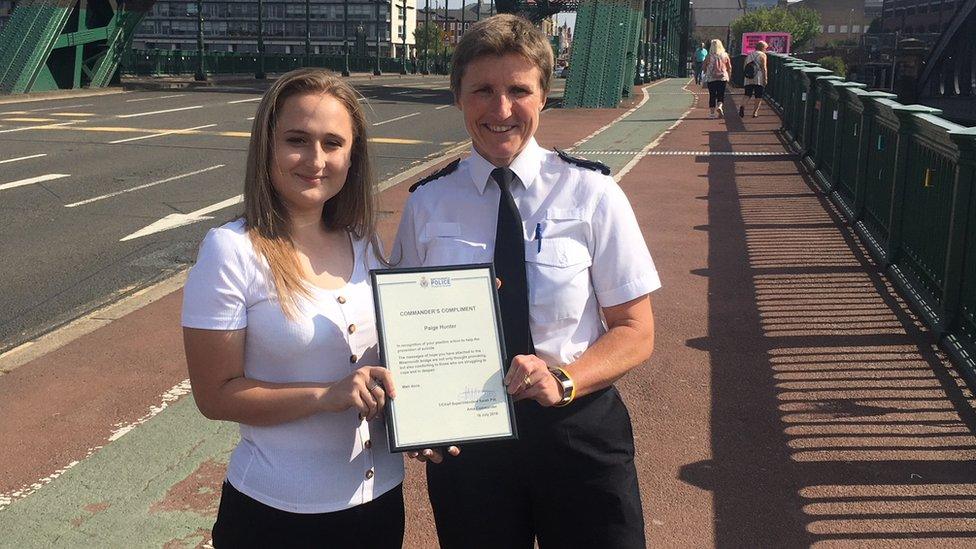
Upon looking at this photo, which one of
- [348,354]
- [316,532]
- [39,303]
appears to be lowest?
[39,303]

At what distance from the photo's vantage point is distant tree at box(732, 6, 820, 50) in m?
124

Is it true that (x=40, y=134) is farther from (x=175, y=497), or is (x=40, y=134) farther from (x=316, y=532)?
(x=316, y=532)

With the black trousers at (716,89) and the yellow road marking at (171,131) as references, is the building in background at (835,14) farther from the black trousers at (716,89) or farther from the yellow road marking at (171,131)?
the yellow road marking at (171,131)

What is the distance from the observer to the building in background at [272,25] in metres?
148

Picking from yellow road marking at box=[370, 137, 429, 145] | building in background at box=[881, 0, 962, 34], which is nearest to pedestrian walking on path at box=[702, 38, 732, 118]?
yellow road marking at box=[370, 137, 429, 145]

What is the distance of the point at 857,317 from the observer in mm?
6734

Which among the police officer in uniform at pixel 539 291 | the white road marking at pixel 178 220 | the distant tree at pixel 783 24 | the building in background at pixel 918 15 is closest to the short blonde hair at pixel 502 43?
the police officer in uniform at pixel 539 291

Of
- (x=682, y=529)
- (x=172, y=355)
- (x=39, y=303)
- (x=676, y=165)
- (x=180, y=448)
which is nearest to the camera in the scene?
(x=682, y=529)

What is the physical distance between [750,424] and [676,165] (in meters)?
11.0

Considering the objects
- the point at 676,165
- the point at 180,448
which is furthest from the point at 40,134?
the point at 180,448

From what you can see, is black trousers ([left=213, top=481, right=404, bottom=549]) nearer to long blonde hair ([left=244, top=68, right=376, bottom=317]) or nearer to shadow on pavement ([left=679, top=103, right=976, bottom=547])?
long blonde hair ([left=244, top=68, right=376, bottom=317])

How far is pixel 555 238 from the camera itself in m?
2.36

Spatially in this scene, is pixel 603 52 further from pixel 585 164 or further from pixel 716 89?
pixel 585 164

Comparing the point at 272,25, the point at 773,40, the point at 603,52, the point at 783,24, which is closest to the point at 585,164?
the point at 603,52
